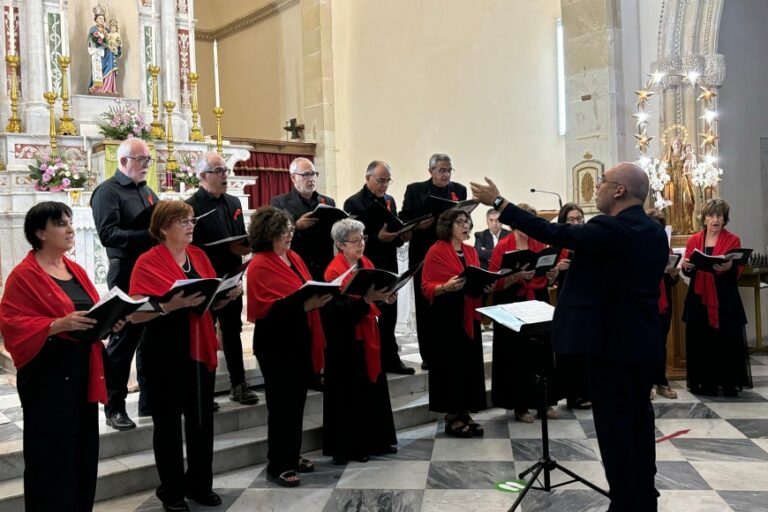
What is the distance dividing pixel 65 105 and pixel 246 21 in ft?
24.1

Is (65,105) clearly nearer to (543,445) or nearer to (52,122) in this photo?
(52,122)

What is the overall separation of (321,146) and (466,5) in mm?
3516

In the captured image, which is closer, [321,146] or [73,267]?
[73,267]

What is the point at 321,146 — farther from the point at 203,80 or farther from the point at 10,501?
the point at 10,501

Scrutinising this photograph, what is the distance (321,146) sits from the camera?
1244 centimetres

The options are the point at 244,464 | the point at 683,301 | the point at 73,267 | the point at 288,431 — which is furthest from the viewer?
the point at 683,301

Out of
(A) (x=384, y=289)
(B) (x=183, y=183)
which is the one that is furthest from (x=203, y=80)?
(A) (x=384, y=289)

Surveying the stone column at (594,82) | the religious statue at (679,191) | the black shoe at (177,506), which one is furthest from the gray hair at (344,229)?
the stone column at (594,82)

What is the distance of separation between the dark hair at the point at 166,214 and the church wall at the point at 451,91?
6.44 metres

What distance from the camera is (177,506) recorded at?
3467 millimetres

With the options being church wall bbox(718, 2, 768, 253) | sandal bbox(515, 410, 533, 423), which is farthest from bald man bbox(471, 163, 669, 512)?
church wall bbox(718, 2, 768, 253)

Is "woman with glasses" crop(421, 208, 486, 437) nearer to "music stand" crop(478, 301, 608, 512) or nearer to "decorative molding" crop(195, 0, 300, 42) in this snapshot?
"music stand" crop(478, 301, 608, 512)

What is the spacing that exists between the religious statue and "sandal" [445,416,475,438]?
364 cm

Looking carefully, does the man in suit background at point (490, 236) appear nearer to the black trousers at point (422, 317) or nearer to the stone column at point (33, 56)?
the black trousers at point (422, 317)
